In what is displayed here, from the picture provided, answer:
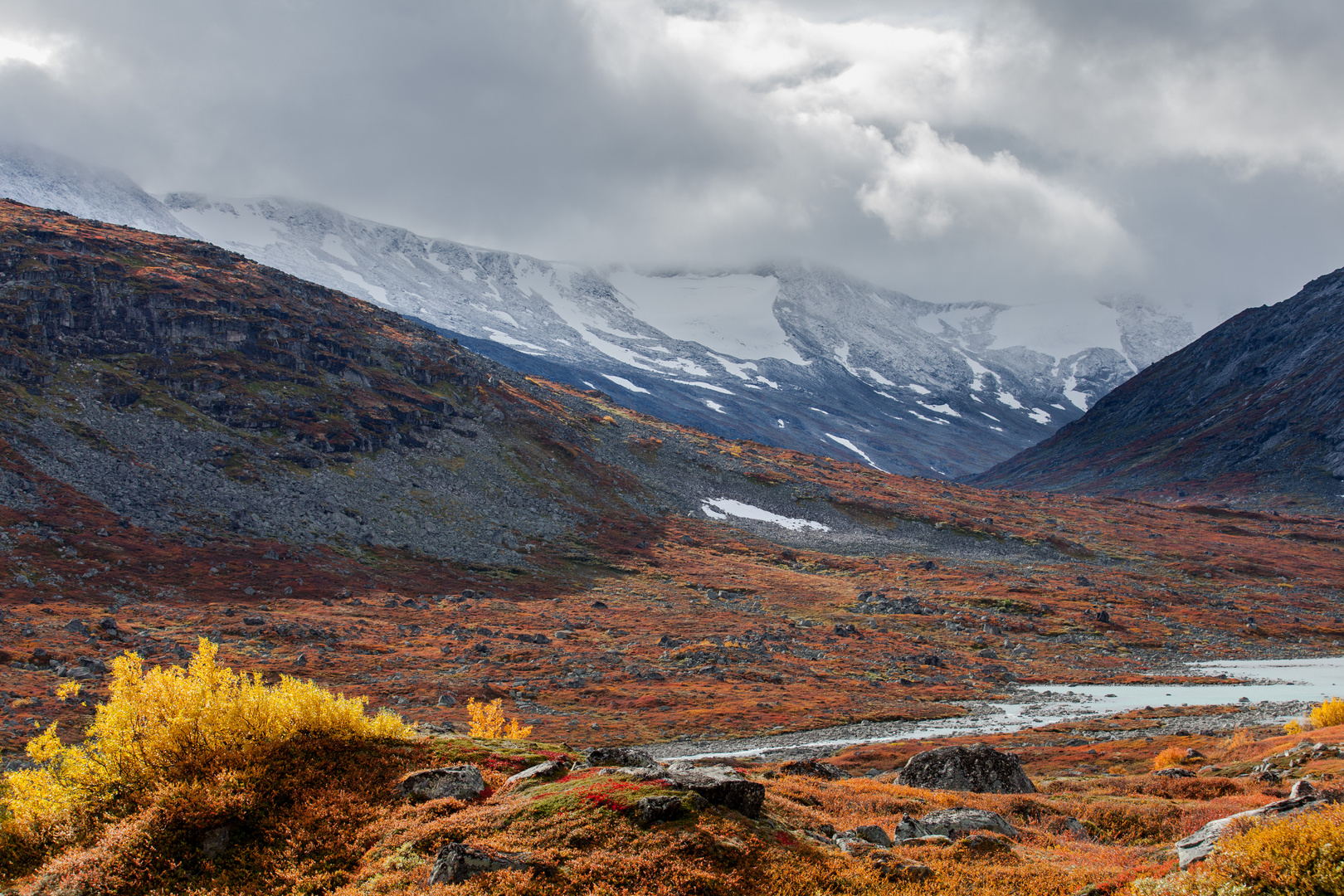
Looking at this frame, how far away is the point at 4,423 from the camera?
93.8m

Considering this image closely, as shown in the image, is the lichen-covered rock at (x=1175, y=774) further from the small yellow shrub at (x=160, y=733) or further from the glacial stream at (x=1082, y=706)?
the small yellow shrub at (x=160, y=733)

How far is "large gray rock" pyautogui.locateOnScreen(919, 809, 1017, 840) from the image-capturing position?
19.8 metres

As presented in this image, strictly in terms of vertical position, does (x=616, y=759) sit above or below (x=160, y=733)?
below

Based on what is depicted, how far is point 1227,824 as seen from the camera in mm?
15344

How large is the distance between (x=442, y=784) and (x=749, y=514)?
449 ft

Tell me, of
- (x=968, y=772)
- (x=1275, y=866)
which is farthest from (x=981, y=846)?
(x=968, y=772)

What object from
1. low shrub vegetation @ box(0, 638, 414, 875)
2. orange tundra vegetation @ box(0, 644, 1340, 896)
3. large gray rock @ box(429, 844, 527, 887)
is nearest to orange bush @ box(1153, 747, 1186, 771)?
orange tundra vegetation @ box(0, 644, 1340, 896)

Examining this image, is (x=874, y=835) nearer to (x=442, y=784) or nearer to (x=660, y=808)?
(x=660, y=808)

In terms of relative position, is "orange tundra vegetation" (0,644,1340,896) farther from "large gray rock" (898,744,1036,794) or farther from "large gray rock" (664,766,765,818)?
"large gray rock" (898,744,1036,794)

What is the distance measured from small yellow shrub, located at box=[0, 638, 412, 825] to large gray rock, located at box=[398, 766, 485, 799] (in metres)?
2.76

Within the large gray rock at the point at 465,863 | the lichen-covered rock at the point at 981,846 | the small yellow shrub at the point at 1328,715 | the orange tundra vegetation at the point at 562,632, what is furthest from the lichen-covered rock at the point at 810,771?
the small yellow shrub at the point at 1328,715

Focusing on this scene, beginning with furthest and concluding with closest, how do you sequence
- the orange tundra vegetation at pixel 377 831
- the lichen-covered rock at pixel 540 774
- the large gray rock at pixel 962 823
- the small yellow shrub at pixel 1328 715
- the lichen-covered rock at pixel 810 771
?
the small yellow shrub at pixel 1328 715 < the lichen-covered rock at pixel 810 771 < the large gray rock at pixel 962 823 < the lichen-covered rock at pixel 540 774 < the orange tundra vegetation at pixel 377 831

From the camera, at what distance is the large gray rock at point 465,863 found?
44.7 feet

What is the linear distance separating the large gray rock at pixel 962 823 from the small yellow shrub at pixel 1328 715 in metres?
33.8
